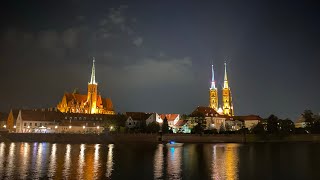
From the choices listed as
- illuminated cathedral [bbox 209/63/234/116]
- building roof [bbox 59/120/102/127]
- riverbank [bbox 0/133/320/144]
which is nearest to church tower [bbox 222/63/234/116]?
illuminated cathedral [bbox 209/63/234/116]

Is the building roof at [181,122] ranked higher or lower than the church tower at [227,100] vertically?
lower

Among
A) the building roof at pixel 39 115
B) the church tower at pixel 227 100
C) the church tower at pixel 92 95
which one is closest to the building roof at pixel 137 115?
the building roof at pixel 39 115

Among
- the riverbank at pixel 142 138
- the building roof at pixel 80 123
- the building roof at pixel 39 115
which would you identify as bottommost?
the riverbank at pixel 142 138

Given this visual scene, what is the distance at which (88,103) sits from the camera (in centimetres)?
15200

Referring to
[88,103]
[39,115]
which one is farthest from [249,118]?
[39,115]

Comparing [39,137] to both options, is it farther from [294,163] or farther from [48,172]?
[294,163]

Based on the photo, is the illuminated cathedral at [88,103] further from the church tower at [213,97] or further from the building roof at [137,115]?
the church tower at [213,97]

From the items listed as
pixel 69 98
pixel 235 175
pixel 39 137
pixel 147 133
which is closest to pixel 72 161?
pixel 235 175

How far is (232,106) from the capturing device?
186 metres

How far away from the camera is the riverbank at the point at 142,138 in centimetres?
9206

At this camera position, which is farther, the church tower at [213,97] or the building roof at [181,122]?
the church tower at [213,97]

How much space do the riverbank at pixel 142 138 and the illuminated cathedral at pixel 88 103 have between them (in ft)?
163

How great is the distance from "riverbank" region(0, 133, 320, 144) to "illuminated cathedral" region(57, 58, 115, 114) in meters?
49.6

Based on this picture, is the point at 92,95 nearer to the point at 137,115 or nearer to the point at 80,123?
the point at 137,115
